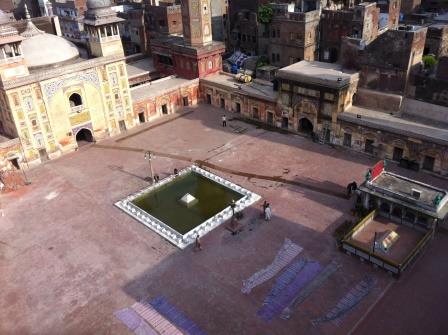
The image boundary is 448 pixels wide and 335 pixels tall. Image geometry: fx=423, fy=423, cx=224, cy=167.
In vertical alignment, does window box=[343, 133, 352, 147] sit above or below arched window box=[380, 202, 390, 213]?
above

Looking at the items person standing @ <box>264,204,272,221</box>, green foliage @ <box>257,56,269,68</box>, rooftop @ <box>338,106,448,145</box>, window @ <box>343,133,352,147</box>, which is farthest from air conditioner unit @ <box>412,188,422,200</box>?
green foliage @ <box>257,56,269,68</box>

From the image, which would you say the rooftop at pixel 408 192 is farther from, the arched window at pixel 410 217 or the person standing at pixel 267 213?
the person standing at pixel 267 213

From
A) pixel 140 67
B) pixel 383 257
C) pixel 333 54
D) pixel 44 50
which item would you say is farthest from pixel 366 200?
pixel 140 67

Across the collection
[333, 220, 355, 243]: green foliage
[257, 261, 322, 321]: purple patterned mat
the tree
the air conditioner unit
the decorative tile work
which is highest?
the decorative tile work

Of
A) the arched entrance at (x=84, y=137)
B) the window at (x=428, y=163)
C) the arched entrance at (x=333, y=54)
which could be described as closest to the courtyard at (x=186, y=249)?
the window at (x=428, y=163)

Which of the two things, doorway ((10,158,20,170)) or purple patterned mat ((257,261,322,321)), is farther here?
doorway ((10,158,20,170))

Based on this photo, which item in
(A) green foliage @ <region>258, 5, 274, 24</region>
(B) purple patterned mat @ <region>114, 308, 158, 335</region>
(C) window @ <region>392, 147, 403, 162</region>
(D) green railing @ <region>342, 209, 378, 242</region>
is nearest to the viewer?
(B) purple patterned mat @ <region>114, 308, 158, 335</region>

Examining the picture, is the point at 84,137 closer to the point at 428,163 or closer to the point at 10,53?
the point at 10,53

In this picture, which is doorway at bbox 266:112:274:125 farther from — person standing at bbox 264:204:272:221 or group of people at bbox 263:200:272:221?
person standing at bbox 264:204:272:221
